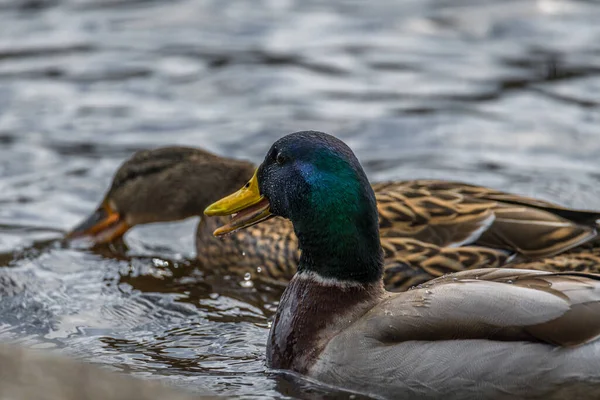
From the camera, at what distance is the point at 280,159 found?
7.47 meters

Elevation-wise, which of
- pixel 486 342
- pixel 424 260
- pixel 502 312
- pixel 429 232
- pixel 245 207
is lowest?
pixel 424 260

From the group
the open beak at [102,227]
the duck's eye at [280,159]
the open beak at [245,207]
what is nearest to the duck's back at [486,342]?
the duck's eye at [280,159]

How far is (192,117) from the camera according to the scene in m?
13.3

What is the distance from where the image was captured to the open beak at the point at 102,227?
10312 mm

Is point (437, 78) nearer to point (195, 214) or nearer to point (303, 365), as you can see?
point (195, 214)

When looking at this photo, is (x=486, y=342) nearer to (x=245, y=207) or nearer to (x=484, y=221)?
(x=245, y=207)

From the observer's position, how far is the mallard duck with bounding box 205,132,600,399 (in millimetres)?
6375

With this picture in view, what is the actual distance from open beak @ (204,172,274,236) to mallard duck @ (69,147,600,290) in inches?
50.6

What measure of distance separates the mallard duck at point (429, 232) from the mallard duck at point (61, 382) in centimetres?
381

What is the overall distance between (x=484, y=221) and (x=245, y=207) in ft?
5.88

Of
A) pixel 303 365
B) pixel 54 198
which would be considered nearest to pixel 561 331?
pixel 303 365

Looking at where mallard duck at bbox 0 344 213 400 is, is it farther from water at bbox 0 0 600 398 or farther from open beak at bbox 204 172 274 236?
open beak at bbox 204 172 274 236

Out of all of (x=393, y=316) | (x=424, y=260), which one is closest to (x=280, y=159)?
(x=393, y=316)

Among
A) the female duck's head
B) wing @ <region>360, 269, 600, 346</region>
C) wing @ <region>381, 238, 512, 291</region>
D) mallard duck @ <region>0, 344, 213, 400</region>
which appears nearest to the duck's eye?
the female duck's head
